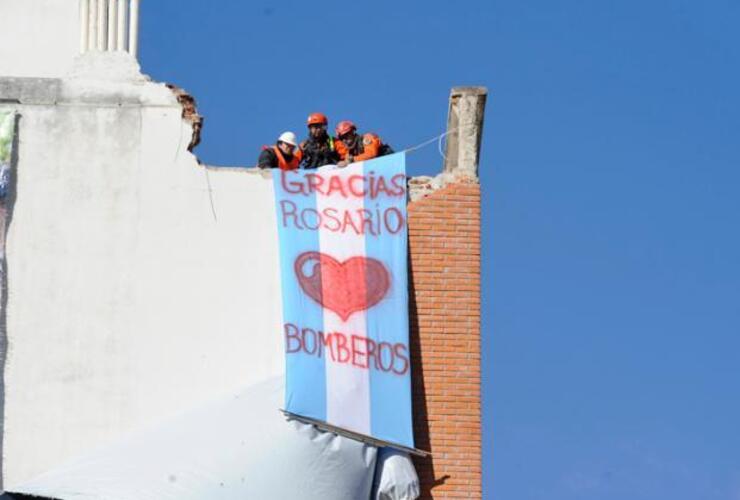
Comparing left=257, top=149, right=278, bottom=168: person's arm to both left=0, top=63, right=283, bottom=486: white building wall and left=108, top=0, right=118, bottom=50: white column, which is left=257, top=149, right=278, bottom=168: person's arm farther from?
left=108, top=0, right=118, bottom=50: white column

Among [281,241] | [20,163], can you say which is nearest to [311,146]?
[281,241]

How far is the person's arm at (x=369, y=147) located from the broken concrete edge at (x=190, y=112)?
1.95m

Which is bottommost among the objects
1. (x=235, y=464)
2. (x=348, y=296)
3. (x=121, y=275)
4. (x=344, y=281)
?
(x=235, y=464)

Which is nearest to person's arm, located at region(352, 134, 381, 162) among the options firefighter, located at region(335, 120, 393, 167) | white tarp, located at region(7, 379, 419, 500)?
firefighter, located at region(335, 120, 393, 167)

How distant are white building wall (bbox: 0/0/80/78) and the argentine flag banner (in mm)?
3337

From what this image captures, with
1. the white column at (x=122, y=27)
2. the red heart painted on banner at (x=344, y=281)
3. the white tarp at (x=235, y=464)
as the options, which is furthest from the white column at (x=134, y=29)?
the white tarp at (x=235, y=464)

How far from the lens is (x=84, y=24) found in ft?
105

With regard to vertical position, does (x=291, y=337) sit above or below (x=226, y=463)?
above

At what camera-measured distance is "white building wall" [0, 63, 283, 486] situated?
3058 centimetres

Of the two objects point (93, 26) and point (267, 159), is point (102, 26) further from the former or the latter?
point (267, 159)

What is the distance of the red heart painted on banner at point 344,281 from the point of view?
3047cm

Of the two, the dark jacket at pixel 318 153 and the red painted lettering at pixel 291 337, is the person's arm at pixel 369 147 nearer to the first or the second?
the dark jacket at pixel 318 153

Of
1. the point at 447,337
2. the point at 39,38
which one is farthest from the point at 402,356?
the point at 39,38

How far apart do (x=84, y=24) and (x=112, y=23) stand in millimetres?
352
